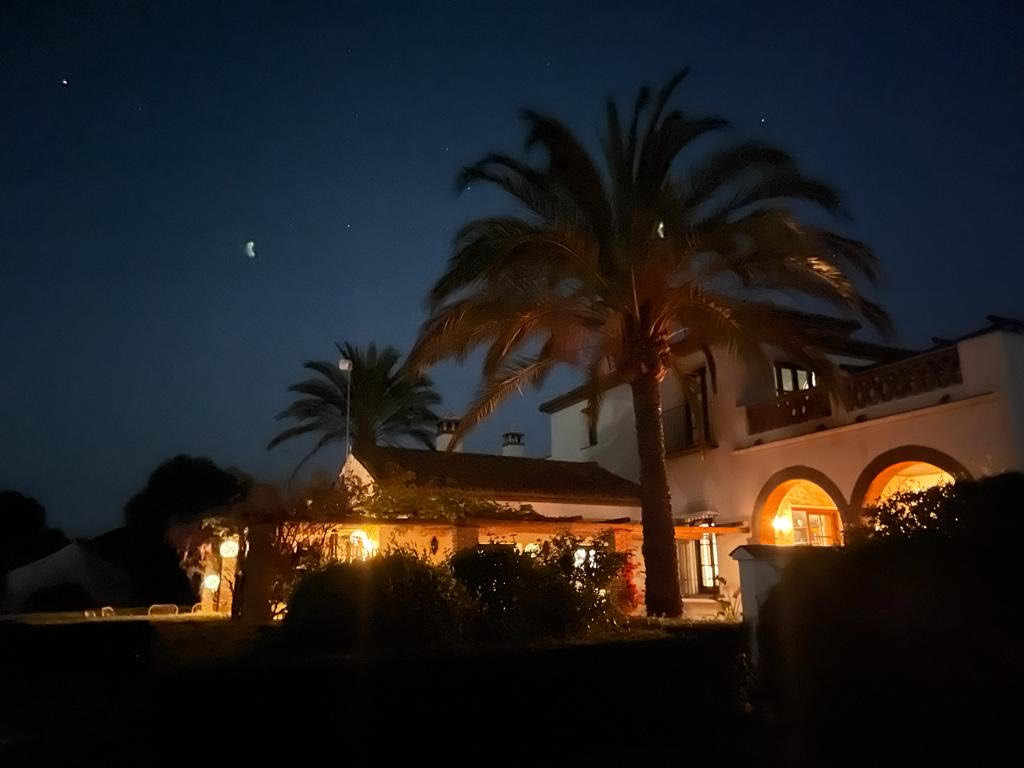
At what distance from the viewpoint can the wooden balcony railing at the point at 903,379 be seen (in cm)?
1455

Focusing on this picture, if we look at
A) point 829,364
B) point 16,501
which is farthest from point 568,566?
point 16,501

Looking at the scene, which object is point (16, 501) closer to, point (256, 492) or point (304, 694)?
point (256, 492)

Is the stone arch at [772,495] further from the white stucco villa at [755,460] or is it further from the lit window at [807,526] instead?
the lit window at [807,526]

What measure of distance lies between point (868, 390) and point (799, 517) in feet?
12.9

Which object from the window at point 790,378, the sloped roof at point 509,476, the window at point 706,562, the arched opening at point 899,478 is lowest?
the window at point 706,562

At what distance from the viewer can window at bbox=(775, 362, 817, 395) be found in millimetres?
19672

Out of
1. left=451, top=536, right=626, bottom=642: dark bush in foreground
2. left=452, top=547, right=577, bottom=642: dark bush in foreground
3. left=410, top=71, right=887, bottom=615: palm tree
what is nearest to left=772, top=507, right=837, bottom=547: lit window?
left=410, top=71, right=887, bottom=615: palm tree

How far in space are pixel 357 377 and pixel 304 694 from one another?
Answer: 82.1 ft

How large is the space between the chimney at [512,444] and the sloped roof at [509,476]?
17.5 feet

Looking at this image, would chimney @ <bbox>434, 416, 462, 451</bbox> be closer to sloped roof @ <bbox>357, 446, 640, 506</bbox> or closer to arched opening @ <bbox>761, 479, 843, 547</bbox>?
sloped roof @ <bbox>357, 446, 640, 506</bbox>

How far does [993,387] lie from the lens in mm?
13648

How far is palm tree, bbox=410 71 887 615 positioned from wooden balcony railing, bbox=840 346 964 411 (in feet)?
5.56

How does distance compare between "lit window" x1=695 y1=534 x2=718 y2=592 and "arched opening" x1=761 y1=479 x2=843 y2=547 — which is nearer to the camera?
"arched opening" x1=761 y1=479 x2=843 y2=547

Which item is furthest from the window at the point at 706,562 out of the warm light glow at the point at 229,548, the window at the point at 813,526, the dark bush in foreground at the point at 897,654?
the dark bush in foreground at the point at 897,654
